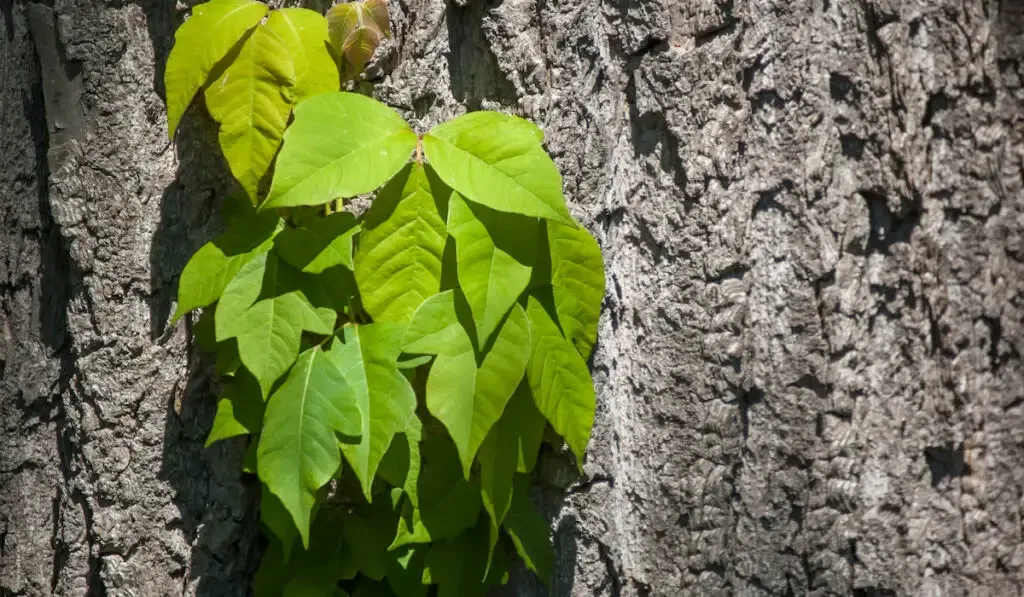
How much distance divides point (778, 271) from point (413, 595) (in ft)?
2.50

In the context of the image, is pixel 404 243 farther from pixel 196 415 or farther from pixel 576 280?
pixel 196 415

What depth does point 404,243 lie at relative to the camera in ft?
3.73

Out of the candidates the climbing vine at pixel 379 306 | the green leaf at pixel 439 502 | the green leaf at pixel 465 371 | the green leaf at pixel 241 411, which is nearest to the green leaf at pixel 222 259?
the climbing vine at pixel 379 306

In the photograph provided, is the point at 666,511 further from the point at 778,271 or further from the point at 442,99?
the point at 442,99

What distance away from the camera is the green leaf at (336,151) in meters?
1.04

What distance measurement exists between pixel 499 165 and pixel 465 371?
0.29 meters

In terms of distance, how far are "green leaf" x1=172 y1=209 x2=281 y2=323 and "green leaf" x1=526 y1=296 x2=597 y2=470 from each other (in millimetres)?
426

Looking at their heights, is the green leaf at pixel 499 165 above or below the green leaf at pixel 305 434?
above

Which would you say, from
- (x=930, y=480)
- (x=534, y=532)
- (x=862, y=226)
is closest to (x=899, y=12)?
(x=862, y=226)

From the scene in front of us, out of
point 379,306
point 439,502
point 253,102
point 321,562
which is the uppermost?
point 253,102

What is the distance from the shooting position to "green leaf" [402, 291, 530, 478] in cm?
107

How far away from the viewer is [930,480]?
1154 millimetres

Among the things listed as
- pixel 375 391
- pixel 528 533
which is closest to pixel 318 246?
pixel 375 391

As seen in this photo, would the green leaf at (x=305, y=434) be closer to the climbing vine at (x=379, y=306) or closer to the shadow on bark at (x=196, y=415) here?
the climbing vine at (x=379, y=306)
